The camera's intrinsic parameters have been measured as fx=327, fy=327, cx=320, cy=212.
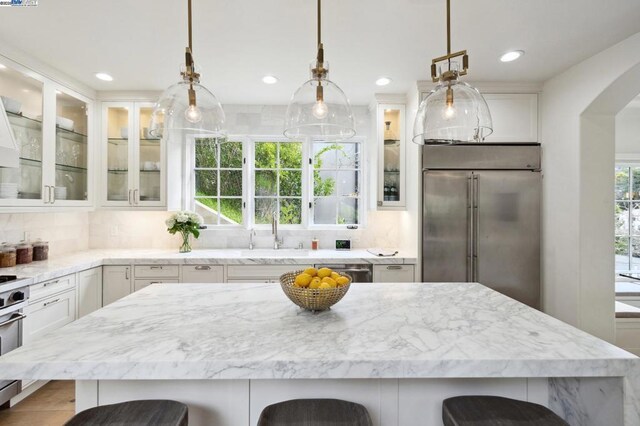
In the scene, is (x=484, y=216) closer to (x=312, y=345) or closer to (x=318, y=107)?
(x=318, y=107)

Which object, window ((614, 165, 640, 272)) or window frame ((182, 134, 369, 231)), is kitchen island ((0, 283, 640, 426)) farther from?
window ((614, 165, 640, 272))

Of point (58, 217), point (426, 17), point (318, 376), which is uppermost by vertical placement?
point (426, 17)

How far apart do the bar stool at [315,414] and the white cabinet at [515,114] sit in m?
2.94

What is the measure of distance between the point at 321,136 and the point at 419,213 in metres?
1.79

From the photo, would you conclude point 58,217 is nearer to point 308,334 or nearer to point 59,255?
point 59,255

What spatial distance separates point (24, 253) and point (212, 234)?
1616 millimetres

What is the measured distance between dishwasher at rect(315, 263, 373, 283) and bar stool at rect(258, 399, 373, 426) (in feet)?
6.53

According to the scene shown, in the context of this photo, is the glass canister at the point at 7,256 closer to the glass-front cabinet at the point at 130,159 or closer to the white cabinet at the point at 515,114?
the glass-front cabinet at the point at 130,159

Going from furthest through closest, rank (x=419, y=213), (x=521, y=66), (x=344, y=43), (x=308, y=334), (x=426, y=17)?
1. (x=419, y=213)
2. (x=521, y=66)
3. (x=344, y=43)
4. (x=426, y=17)
5. (x=308, y=334)

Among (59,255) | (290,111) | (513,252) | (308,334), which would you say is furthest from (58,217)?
(513,252)

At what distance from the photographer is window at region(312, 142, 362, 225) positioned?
3.94 m

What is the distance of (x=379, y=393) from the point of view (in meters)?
1.26

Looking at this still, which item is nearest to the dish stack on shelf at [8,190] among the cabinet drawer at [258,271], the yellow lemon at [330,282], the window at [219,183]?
the window at [219,183]

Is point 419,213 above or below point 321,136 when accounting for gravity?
below
